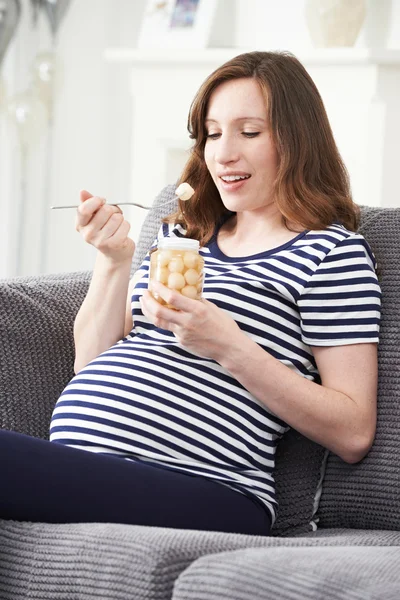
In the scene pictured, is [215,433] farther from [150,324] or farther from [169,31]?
[169,31]

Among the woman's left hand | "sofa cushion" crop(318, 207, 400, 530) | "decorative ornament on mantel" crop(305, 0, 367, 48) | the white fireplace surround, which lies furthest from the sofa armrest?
"decorative ornament on mantel" crop(305, 0, 367, 48)

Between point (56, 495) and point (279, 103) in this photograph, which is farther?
point (279, 103)

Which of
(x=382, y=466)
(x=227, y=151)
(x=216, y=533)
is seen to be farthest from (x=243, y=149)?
(x=216, y=533)

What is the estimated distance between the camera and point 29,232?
4.29 metres

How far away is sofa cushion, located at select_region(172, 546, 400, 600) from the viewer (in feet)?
3.51

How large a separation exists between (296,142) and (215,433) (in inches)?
20.8

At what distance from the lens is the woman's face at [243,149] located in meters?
1.78

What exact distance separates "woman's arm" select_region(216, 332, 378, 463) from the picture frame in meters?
2.27

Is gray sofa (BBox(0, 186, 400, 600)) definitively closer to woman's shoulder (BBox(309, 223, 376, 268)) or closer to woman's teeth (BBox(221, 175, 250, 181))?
woman's shoulder (BBox(309, 223, 376, 268))

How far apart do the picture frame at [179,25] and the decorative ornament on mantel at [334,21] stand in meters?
0.42

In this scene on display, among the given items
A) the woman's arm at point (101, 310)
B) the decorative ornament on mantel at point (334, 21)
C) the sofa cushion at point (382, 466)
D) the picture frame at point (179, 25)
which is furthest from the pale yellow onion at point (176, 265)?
the picture frame at point (179, 25)

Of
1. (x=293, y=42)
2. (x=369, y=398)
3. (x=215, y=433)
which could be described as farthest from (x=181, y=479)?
(x=293, y=42)

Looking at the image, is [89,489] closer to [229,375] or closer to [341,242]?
[229,375]

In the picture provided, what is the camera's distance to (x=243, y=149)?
1.78m
